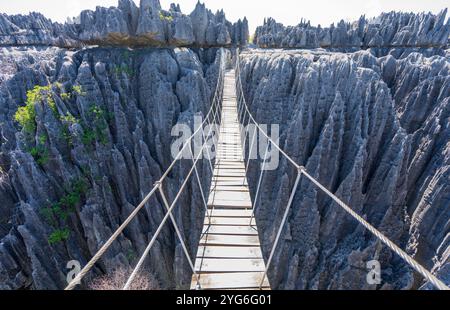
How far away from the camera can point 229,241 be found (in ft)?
13.4

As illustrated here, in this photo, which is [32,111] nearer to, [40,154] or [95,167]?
[40,154]

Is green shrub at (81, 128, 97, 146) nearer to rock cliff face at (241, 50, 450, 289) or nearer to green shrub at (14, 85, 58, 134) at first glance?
green shrub at (14, 85, 58, 134)

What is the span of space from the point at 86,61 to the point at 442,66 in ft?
82.7

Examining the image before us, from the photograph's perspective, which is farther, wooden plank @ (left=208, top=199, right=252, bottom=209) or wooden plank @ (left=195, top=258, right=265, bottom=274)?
wooden plank @ (left=208, top=199, right=252, bottom=209)

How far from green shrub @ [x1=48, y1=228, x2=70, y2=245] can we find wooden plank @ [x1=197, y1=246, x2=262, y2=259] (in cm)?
1458

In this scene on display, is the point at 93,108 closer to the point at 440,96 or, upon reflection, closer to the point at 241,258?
the point at 241,258

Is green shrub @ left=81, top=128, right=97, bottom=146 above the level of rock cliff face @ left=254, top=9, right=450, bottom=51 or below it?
below

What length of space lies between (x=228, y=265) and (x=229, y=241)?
0.48m

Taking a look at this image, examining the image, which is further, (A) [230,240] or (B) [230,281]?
(A) [230,240]

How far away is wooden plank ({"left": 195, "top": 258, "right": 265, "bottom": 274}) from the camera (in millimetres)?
3570

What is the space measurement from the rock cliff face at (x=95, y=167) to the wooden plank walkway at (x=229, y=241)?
9.40m

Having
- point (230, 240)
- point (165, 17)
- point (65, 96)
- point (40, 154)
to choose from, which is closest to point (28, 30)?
point (165, 17)

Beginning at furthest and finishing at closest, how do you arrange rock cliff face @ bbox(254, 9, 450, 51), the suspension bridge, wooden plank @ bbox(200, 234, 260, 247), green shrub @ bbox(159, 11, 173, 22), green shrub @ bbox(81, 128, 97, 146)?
rock cliff face @ bbox(254, 9, 450, 51) < green shrub @ bbox(159, 11, 173, 22) < green shrub @ bbox(81, 128, 97, 146) < wooden plank @ bbox(200, 234, 260, 247) < the suspension bridge

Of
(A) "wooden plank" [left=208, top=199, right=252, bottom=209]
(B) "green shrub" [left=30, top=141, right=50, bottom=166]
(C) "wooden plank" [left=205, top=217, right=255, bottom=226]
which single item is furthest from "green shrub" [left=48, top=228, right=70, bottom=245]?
(C) "wooden plank" [left=205, top=217, right=255, bottom=226]
